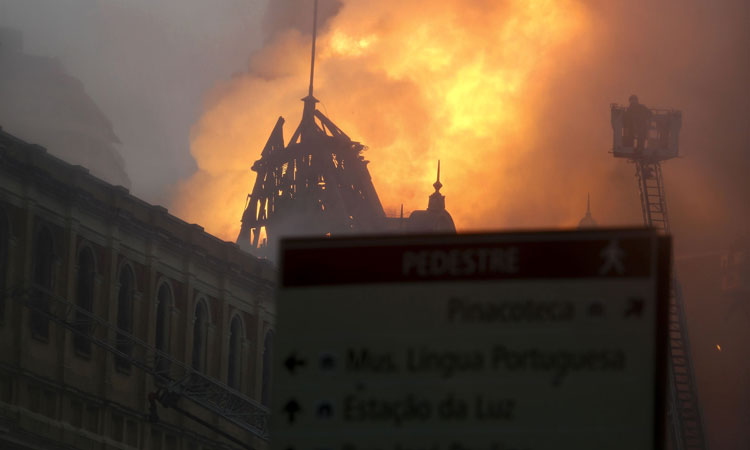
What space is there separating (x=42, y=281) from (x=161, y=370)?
5916 mm

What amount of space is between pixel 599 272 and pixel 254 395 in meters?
46.2

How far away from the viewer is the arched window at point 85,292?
4084cm

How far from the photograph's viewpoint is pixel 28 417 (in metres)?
37.6

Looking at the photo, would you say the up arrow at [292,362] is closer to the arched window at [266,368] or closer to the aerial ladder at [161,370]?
the aerial ladder at [161,370]

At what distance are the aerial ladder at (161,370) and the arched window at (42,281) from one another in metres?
0.04

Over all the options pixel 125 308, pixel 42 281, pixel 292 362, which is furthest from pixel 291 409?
pixel 125 308

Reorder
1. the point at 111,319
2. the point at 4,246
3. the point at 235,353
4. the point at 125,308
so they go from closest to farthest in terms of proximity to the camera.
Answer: the point at 4,246, the point at 111,319, the point at 125,308, the point at 235,353

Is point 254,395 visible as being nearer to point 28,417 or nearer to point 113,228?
point 113,228

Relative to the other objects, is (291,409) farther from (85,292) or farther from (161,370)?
(161,370)

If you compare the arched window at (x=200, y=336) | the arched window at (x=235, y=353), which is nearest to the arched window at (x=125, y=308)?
the arched window at (x=200, y=336)

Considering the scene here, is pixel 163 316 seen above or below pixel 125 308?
above

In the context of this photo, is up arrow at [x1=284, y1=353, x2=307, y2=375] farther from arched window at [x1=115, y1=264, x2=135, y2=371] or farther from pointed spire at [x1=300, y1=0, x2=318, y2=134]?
pointed spire at [x1=300, y1=0, x2=318, y2=134]

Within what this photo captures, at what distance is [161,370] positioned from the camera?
146ft

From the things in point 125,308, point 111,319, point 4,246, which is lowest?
point 111,319
